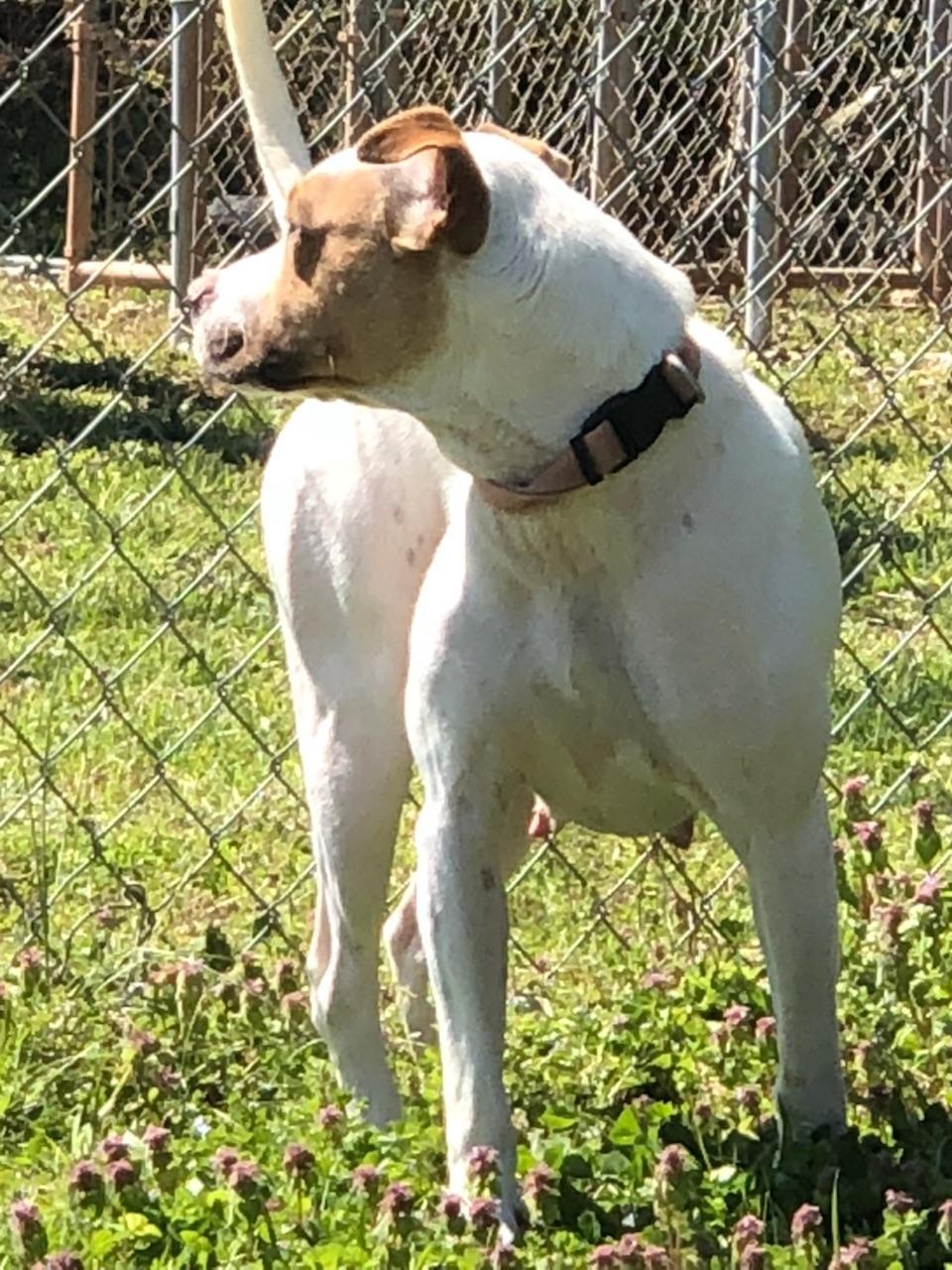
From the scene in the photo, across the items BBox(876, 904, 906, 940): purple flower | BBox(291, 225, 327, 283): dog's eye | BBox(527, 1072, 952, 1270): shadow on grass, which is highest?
BBox(291, 225, 327, 283): dog's eye

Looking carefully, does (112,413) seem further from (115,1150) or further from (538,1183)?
(538,1183)

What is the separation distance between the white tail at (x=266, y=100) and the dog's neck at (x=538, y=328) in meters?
0.38

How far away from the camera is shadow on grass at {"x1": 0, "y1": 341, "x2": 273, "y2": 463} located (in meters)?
6.55

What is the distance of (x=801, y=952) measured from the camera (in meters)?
2.68

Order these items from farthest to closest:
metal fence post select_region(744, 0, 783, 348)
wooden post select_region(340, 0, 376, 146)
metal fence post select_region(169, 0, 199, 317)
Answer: metal fence post select_region(169, 0, 199, 317), metal fence post select_region(744, 0, 783, 348), wooden post select_region(340, 0, 376, 146)

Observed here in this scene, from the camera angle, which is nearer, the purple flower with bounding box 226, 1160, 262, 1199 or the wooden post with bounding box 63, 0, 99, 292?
the purple flower with bounding box 226, 1160, 262, 1199

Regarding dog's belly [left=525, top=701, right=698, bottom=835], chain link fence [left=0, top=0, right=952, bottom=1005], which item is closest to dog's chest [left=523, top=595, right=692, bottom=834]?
dog's belly [left=525, top=701, right=698, bottom=835]

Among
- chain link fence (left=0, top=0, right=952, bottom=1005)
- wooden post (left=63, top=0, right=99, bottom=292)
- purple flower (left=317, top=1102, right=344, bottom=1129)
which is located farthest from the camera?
wooden post (left=63, top=0, right=99, bottom=292)

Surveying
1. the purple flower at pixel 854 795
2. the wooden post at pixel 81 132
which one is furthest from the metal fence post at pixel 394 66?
the purple flower at pixel 854 795

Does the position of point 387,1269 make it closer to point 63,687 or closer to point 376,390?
point 376,390

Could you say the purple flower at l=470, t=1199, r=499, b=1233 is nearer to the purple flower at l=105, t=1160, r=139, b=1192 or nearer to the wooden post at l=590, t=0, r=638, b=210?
the purple flower at l=105, t=1160, r=139, b=1192

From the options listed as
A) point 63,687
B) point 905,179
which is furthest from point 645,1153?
point 905,179

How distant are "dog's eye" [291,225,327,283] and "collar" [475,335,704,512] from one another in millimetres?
329

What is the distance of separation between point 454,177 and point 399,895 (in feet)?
4.82
